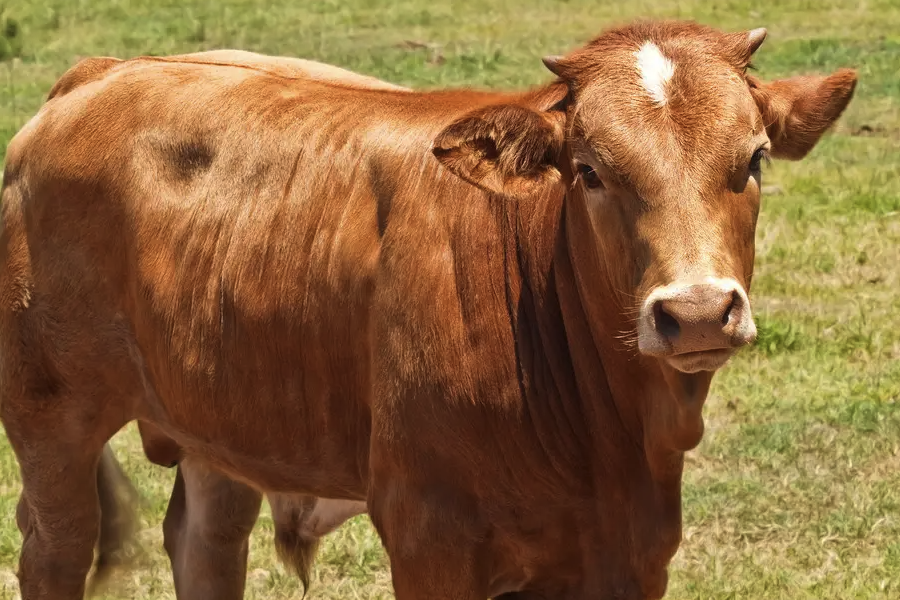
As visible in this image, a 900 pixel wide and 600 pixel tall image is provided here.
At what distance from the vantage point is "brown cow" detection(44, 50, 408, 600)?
245 inches

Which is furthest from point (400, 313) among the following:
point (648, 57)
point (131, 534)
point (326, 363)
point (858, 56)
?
point (858, 56)

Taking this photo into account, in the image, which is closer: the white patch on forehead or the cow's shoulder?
the white patch on forehead

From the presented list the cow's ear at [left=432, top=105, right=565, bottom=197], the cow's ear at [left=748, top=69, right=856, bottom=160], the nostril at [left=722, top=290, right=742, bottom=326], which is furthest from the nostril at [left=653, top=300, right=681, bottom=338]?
the cow's ear at [left=748, top=69, right=856, bottom=160]

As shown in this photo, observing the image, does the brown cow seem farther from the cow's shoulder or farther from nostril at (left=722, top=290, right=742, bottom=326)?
nostril at (left=722, top=290, right=742, bottom=326)

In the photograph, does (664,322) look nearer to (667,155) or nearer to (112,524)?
(667,155)

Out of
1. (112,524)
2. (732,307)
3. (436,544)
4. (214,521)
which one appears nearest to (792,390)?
(214,521)

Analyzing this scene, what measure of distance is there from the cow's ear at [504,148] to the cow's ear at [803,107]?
0.59 meters

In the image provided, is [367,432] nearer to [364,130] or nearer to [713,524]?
[364,130]

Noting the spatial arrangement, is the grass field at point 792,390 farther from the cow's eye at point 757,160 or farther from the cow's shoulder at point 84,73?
the cow's eye at point 757,160

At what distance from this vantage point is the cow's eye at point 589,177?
4.29 metres

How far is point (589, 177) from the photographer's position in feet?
14.2

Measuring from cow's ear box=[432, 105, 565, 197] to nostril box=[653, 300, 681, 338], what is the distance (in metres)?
0.71

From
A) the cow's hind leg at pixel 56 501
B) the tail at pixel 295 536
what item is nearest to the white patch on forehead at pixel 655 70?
the cow's hind leg at pixel 56 501

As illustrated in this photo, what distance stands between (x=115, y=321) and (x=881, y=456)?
12.5 feet
